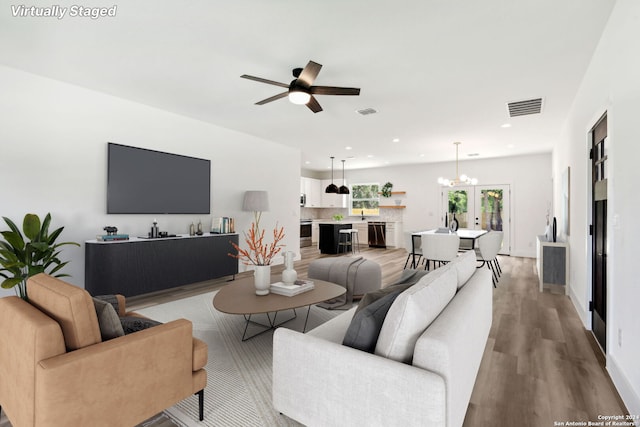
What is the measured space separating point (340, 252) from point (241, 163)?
394 centimetres

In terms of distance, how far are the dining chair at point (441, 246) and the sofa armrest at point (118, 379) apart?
4252 mm

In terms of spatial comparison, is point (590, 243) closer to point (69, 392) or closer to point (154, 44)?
point (69, 392)

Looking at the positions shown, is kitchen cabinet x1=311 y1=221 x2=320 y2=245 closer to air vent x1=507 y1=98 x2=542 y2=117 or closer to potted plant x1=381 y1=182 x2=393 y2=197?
potted plant x1=381 y1=182 x2=393 y2=197

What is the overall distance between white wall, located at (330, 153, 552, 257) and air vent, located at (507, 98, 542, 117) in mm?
3931

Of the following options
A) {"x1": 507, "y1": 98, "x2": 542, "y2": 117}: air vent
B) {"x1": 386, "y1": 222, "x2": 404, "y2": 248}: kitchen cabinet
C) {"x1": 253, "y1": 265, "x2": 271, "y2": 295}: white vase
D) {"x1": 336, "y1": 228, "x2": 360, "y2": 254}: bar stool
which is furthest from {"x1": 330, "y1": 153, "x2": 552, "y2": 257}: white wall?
{"x1": 253, "y1": 265, "x2": 271, "y2": 295}: white vase

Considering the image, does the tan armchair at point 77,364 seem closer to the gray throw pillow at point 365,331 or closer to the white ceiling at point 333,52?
the gray throw pillow at point 365,331

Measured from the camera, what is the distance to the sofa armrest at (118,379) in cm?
125

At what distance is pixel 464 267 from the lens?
227cm

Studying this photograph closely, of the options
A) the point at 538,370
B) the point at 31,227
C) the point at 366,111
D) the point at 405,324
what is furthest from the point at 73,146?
the point at 538,370

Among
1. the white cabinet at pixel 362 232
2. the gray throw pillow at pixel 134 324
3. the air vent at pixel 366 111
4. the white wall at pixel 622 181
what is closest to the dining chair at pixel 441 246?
the air vent at pixel 366 111

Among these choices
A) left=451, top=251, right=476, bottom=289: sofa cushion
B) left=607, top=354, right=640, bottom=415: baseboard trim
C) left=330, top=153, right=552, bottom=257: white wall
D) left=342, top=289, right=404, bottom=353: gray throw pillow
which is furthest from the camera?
left=330, top=153, right=552, bottom=257: white wall

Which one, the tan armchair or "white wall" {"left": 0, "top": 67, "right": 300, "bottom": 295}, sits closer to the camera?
the tan armchair

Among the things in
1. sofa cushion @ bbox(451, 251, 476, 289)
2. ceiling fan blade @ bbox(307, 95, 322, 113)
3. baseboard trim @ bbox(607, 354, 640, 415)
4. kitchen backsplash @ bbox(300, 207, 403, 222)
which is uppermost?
ceiling fan blade @ bbox(307, 95, 322, 113)

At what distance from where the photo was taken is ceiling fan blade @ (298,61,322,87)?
272 cm
